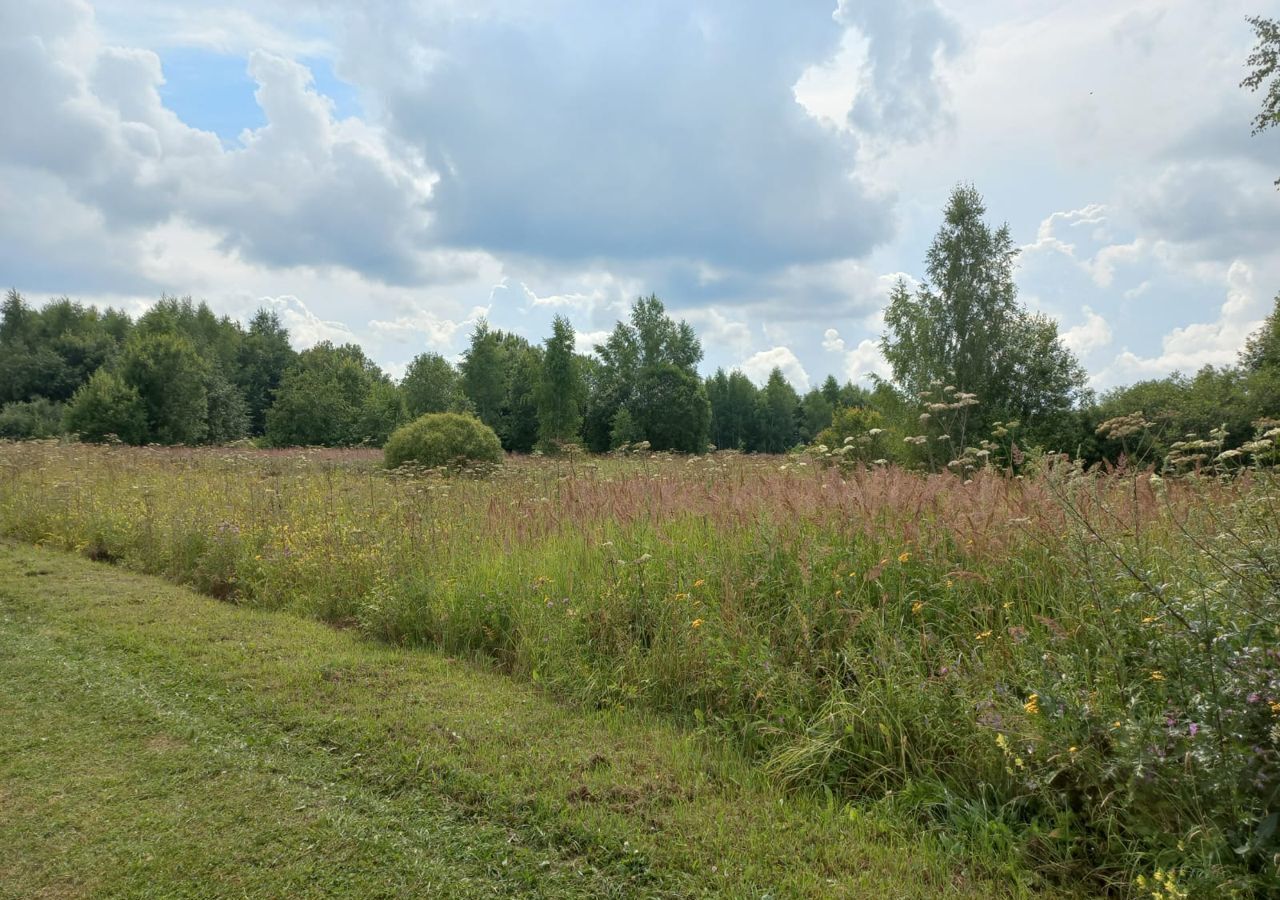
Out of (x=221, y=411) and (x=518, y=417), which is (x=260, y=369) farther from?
(x=518, y=417)

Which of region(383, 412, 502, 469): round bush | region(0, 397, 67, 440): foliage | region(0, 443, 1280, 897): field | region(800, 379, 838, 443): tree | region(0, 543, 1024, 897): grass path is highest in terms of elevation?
region(800, 379, 838, 443): tree

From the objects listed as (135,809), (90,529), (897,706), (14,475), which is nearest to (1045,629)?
(897,706)

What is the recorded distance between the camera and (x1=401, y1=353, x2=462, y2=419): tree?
115 feet

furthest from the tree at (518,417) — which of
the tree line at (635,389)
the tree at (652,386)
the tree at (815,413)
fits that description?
the tree at (815,413)

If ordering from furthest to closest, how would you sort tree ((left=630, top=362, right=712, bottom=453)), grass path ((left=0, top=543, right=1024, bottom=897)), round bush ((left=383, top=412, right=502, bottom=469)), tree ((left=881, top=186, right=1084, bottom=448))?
tree ((left=630, top=362, right=712, bottom=453)) → tree ((left=881, top=186, right=1084, bottom=448)) → round bush ((left=383, top=412, right=502, bottom=469)) → grass path ((left=0, top=543, right=1024, bottom=897))

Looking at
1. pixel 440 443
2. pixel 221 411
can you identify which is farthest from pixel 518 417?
pixel 440 443

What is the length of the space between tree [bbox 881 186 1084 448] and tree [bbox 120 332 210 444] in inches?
1516

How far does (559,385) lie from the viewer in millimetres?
33781

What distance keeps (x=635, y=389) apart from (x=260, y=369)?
4189cm

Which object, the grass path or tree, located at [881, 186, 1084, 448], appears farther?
tree, located at [881, 186, 1084, 448]

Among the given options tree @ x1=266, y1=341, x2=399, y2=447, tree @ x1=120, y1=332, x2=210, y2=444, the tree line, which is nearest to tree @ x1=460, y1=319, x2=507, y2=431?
the tree line

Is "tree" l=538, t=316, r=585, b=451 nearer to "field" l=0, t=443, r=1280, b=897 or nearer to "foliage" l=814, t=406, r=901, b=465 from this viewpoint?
"foliage" l=814, t=406, r=901, b=465

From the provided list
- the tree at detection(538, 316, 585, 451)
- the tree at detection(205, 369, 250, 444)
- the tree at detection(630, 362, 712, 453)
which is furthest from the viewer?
the tree at detection(205, 369, 250, 444)

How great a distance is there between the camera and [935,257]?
A: 22.3 metres
